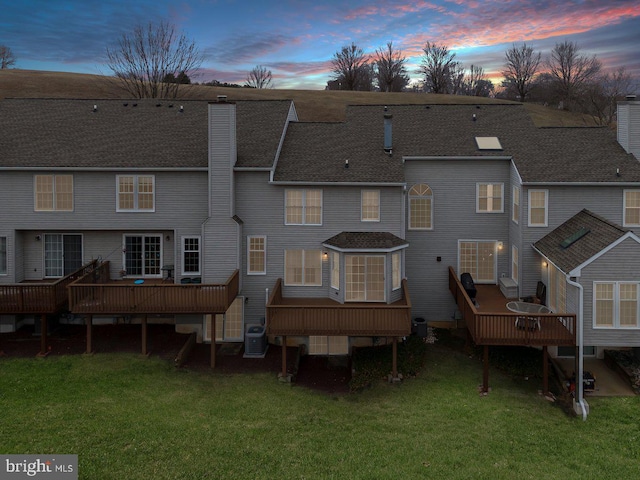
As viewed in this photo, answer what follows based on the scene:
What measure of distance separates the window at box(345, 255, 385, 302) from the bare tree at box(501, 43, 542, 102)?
278 ft

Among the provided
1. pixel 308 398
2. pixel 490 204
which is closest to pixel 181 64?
pixel 490 204

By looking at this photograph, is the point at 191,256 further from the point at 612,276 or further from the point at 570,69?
the point at 570,69

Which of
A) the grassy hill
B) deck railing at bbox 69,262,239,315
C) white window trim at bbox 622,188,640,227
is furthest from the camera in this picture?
the grassy hill

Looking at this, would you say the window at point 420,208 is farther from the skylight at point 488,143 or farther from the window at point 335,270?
the window at point 335,270

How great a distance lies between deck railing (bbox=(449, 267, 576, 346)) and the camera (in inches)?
578

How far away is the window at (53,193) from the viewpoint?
19.2 m

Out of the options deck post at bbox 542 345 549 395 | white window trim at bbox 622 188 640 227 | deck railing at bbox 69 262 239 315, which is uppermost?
white window trim at bbox 622 188 640 227

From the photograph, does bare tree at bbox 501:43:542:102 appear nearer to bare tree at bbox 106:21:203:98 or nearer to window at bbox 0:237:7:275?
bare tree at bbox 106:21:203:98

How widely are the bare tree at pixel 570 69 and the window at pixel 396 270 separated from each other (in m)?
73.8

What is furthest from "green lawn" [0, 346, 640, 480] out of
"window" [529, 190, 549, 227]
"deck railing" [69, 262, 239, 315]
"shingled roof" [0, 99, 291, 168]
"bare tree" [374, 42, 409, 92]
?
"bare tree" [374, 42, 409, 92]

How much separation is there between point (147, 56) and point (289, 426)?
50422 millimetres

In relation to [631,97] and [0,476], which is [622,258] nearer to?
[631,97]

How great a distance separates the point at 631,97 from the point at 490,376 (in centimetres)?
1457

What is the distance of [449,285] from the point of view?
2088 cm
